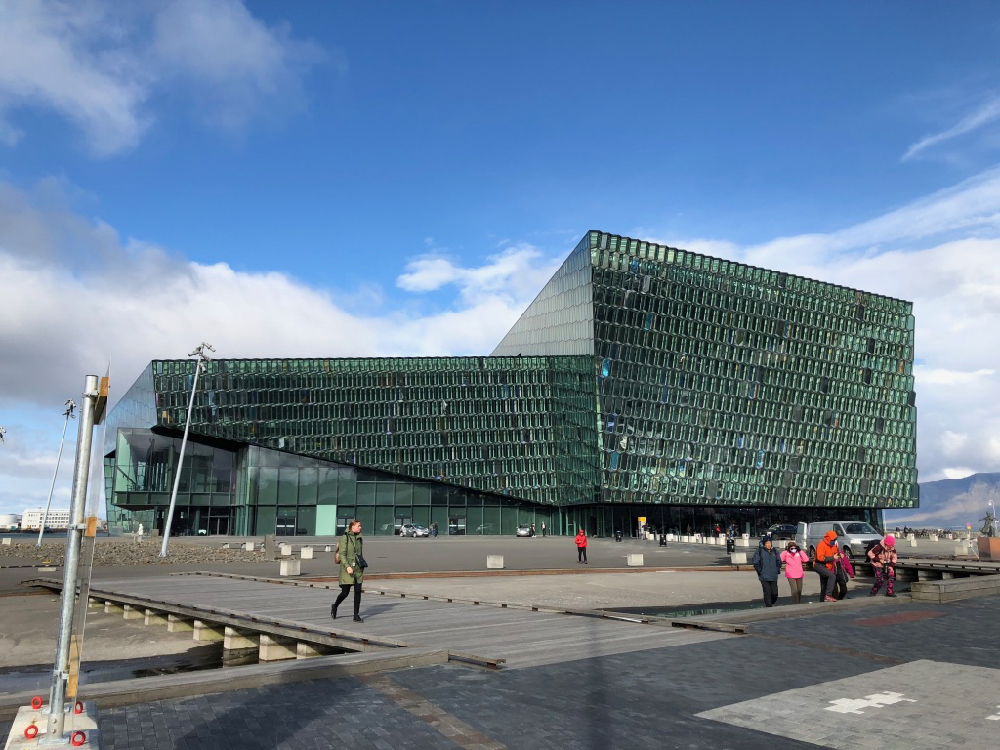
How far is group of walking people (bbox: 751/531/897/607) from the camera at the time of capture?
18.3 m

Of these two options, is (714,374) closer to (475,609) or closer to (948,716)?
(475,609)

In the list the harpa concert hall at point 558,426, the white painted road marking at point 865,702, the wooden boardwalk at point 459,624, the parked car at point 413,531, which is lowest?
the white painted road marking at point 865,702

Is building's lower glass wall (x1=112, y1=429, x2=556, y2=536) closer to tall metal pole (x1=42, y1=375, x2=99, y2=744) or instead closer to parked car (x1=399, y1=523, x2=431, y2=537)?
parked car (x1=399, y1=523, x2=431, y2=537)

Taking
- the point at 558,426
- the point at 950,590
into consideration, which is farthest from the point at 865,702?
the point at 558,426

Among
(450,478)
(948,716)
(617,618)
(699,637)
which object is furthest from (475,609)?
(450,478)

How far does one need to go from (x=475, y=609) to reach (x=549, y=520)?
67.7 metres

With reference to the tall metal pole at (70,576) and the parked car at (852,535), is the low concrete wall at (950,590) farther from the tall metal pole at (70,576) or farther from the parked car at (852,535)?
the tall metal pole at (70,576)

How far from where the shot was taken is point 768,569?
18.2 metres

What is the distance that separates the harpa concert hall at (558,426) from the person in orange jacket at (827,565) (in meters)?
58.5

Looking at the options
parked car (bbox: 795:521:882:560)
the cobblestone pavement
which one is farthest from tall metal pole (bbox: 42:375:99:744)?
parked car (bbox: 795:521:882:560)

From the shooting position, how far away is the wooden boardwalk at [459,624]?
1193cm

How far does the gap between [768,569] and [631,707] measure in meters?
10.9

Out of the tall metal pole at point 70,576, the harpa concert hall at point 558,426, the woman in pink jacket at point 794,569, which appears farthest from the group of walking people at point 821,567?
the harpa concert hall at point 558,426

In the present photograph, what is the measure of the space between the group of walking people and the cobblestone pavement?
6503 mm
